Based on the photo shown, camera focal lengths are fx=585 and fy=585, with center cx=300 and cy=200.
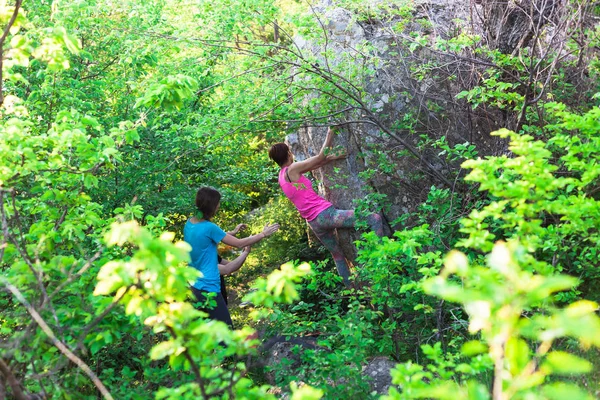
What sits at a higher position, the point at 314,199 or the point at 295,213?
the point at 314,199

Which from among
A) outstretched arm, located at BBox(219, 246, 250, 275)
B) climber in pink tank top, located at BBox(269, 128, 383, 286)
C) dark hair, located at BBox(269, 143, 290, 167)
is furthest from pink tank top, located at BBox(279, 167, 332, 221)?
outstretched arm, located at BBox(219, 246, 250, 275)

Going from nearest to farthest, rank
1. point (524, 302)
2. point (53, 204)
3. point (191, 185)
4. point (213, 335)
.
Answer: point (524, 302) → point (213, 335) → point (53, 204) → point (191, 185)

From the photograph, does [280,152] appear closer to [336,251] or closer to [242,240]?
[242,240]

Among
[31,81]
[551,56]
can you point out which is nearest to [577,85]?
[551,56]

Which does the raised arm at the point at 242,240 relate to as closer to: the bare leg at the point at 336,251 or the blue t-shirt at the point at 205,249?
the blue t-shirt at the point at 205,249

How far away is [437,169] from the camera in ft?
20.9

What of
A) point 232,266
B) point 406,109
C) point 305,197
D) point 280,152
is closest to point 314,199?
point 305,197

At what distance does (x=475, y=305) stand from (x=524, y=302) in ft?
0.44

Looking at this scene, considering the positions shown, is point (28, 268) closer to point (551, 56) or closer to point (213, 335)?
point (213, 335)

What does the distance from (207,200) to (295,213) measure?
421cm

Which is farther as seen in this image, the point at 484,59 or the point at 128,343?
the point at 484,59

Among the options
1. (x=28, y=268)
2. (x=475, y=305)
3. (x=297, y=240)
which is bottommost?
(x=297, y=240)

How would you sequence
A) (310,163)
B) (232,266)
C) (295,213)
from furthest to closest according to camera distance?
(295,213), (310,163), (232,266)

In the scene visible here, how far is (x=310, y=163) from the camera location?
6191 mm
